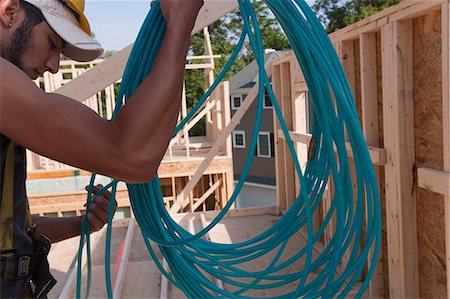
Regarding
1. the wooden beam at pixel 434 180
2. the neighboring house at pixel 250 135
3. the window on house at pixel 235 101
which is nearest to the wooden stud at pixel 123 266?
the wooden beam at pixel 434 180

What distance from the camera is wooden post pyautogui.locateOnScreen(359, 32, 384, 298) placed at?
10.2ft

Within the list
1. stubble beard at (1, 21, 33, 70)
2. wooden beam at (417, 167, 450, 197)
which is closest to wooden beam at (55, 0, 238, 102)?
wooden beam at (417, 167, 450, 197)

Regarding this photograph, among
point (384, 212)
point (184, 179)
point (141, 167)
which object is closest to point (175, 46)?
point (141, 167)

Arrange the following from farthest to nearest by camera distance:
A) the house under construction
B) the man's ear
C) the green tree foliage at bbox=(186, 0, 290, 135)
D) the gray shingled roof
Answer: the green tree foliage at bbox=(186, 0, 290, 135)
the gray shingled roof
the house under construction
the man's ear

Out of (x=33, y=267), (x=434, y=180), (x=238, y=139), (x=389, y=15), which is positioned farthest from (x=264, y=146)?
(x=33, y=267)

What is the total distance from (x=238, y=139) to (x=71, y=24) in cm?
1979

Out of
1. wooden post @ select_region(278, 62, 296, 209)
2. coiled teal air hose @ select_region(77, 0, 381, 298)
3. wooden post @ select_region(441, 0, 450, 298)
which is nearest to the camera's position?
coiled teal air hose @ select_region(77, 0, 381, 298)

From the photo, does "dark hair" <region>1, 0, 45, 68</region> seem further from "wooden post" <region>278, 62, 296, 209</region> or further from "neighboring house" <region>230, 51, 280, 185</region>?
"neighboring house" <region>230, 51, 280, 185</region>

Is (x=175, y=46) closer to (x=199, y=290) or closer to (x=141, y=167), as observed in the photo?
(x=141, y=167)

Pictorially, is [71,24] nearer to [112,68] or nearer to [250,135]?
[112,68]

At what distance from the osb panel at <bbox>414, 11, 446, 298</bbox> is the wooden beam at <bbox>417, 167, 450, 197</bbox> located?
0.08m

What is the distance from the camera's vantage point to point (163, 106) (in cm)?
111

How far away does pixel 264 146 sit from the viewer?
64.4 feet

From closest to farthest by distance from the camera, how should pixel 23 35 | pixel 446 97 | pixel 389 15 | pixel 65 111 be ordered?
1. pixel 65 111
2. pixel 23 35
3. pixel 446 97
4. pixel 389 15
